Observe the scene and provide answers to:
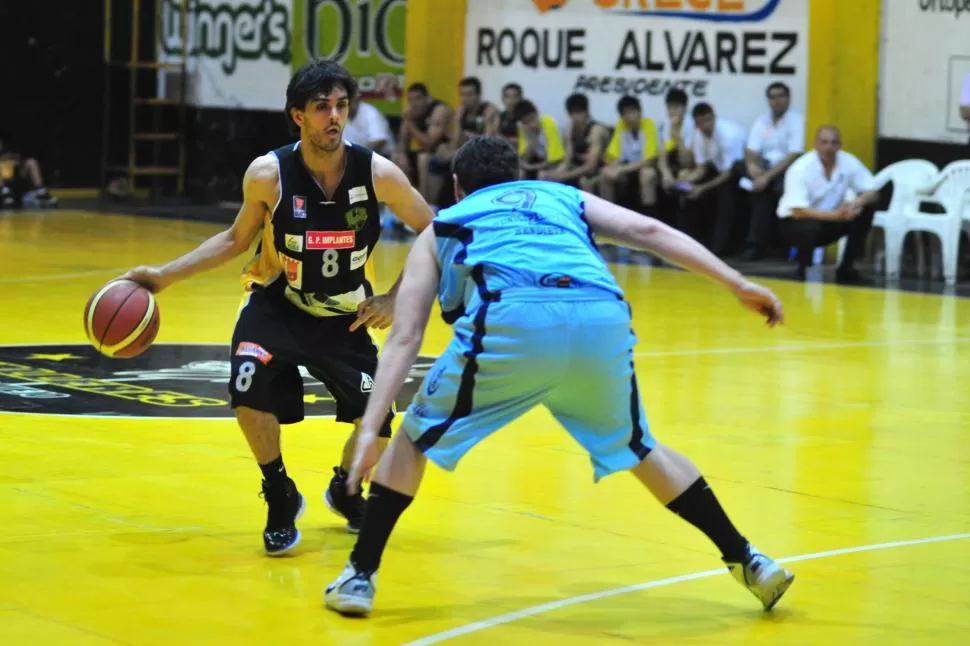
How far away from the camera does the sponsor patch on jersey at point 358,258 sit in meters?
6.78

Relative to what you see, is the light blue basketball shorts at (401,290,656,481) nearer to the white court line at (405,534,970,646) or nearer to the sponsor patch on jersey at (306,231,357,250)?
the white court line at (405,534,970,646)

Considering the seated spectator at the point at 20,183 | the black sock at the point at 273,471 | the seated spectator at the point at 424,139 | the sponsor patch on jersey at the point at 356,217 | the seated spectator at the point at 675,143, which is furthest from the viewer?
the seated spectator at the point at 20,183

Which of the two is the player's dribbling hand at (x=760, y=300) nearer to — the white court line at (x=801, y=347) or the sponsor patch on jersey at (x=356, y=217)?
the sponsor patch on jersey at (x=356, y=217)

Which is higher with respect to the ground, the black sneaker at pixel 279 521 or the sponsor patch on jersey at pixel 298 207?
the sponsor patch on jersey at pixel 298 207

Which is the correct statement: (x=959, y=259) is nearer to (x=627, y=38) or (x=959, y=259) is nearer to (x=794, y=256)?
(x=794, y=256)

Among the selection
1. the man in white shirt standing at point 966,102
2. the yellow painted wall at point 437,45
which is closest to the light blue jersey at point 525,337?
the man in white shirt standing at point 966,102

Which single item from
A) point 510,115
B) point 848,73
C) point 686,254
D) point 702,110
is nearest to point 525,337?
point 686,254

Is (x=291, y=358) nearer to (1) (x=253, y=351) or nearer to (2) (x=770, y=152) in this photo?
(1) (x=253, y=351)

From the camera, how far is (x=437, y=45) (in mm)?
22828

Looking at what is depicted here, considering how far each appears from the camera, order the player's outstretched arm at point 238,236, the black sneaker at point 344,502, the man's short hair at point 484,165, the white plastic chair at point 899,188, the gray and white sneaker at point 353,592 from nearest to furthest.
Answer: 1. the gray and white sneaker at point 353,592
2. the man's short hair at point 484,165
3. the player's outstretched arm at point 238,236
4. the black sneaker at point 344,502
5. the white plastic chair at point 899,188

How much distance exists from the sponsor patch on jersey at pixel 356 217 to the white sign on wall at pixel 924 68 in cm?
1240

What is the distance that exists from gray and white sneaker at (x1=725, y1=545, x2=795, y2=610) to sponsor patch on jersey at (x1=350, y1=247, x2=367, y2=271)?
1.96m

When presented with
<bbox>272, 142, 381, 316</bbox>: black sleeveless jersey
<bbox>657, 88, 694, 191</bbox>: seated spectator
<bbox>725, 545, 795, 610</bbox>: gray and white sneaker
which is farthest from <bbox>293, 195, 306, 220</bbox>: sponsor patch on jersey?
<bbox>657, 88, 694, 191</bbox>: seated spectator

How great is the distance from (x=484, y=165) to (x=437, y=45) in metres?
17.5
